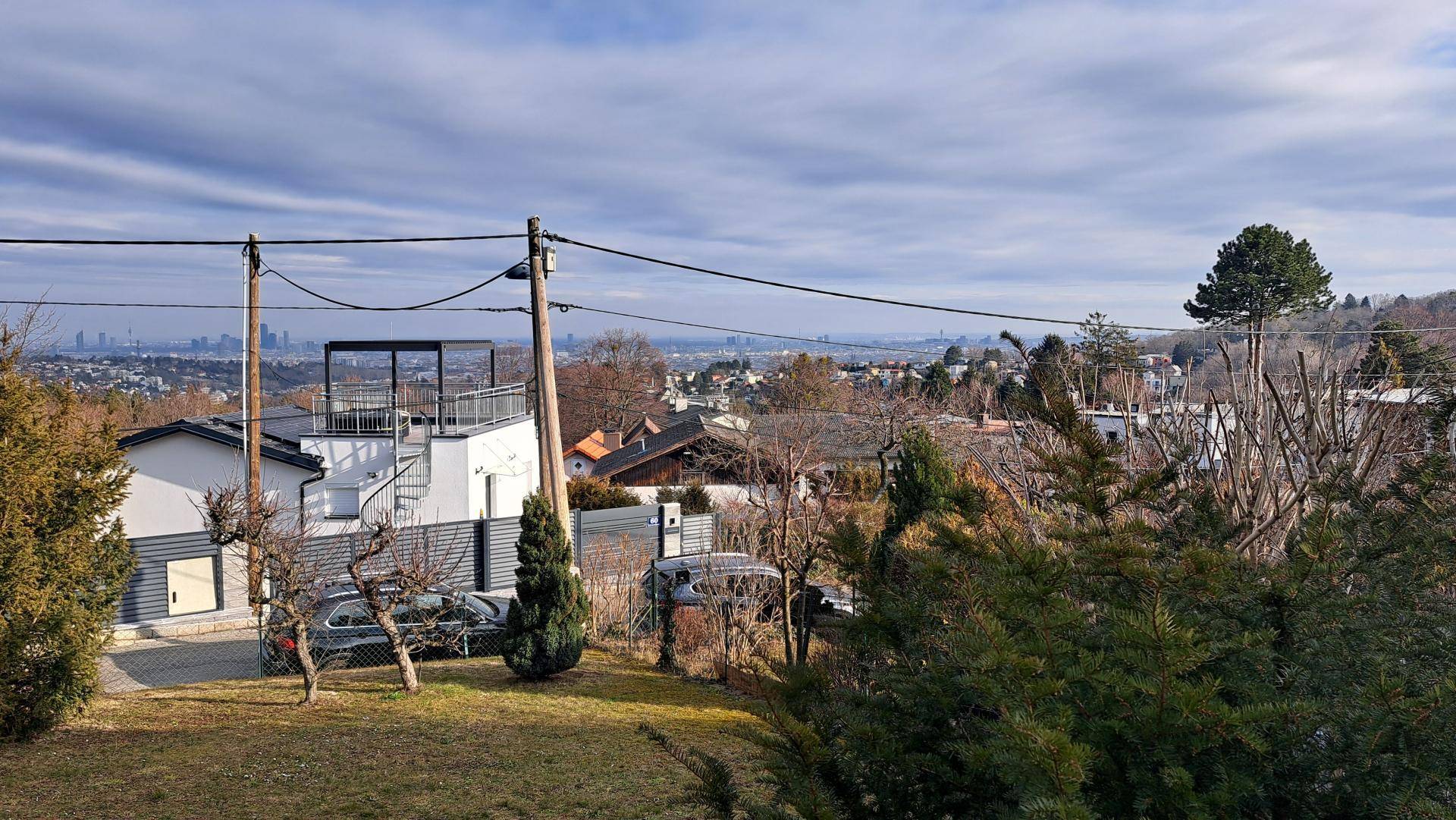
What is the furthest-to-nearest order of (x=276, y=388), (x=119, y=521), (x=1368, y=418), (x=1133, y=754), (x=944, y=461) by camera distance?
(x=276, y=388) → (x=944, y=461) → (x=119, y=521) → (x=1368, y=418) → (x=1133, y=754)

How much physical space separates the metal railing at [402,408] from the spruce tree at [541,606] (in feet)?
29.8

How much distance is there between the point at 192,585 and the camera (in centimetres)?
1589

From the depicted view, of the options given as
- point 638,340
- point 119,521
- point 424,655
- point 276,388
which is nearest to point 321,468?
point 424,655

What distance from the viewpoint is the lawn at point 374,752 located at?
→ 6637mm

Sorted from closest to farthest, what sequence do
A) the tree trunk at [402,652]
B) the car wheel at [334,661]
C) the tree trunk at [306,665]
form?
the tree trunk at [306,665] < the tree trunk at [402,652] < the car wheel at [334,661]

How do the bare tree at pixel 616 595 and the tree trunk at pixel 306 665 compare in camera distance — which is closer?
the tree trunk at pixel 306 665

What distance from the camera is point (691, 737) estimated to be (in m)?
8.45

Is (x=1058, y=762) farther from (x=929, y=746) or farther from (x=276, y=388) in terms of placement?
(x=276, y=388)

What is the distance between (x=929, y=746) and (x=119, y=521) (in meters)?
→ 9.74

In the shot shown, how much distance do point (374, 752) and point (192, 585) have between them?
33.8 ft

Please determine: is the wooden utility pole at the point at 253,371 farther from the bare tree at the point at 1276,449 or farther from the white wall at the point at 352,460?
the bare tree at the point at 1276,449

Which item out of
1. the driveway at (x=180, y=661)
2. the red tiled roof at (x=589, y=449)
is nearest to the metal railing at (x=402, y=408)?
the driveway at (x=180, y=661)

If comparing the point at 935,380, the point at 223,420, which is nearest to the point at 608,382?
the point at 935,380

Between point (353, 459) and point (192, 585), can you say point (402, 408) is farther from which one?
point (192, 585)
